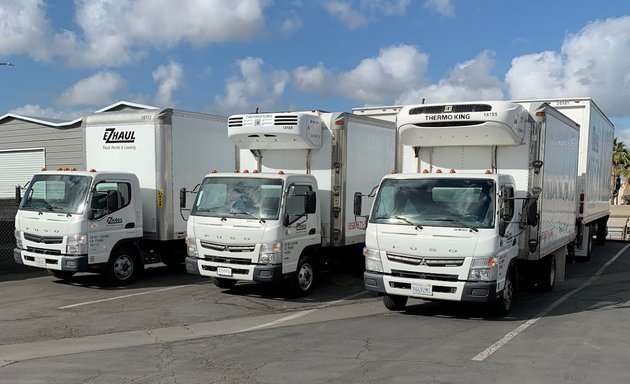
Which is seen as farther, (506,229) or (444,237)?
(506,229)

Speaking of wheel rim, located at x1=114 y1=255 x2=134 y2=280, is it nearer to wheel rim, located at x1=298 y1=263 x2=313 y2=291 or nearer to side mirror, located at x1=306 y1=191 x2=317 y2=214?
wheel rim, located at x1=298 y1=263 x2=313 y2=291

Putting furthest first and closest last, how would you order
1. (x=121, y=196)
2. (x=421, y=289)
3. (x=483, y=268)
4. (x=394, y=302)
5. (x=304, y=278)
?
(x=121, y=196) < (x=304, y=278) < (x=394, y=302) < (x=421, y=289) < (x=483, y=268)

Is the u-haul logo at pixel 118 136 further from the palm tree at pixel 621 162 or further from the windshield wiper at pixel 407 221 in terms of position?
the palm tree at pixel 621 162

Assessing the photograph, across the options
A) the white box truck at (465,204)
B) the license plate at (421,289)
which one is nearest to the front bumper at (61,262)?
the white box truck at (465,204)

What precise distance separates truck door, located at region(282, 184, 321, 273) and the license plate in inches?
100

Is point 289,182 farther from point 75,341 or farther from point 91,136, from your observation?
point 91,136

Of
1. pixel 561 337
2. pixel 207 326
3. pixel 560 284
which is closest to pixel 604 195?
pixel 560 284

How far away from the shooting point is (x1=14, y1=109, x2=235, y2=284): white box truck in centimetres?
1105

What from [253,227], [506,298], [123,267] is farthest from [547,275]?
[123,267]

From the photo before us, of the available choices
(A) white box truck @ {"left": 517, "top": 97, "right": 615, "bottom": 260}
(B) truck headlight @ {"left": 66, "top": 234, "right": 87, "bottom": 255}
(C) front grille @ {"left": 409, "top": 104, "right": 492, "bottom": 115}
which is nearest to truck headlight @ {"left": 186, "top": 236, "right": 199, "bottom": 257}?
(B) truck headlight @ {"left": 66, "top": 234, "right": 87, "bottom": 255}

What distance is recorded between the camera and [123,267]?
471 inches

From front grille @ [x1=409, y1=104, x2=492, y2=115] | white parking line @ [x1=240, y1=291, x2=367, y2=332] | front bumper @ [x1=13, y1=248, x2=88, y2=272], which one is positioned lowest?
white parking line @ [x1=240, y1=291, x2=367, y2=332]

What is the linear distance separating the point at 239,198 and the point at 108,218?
2992 mm

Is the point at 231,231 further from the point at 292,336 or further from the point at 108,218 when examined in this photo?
the point at 108,218
